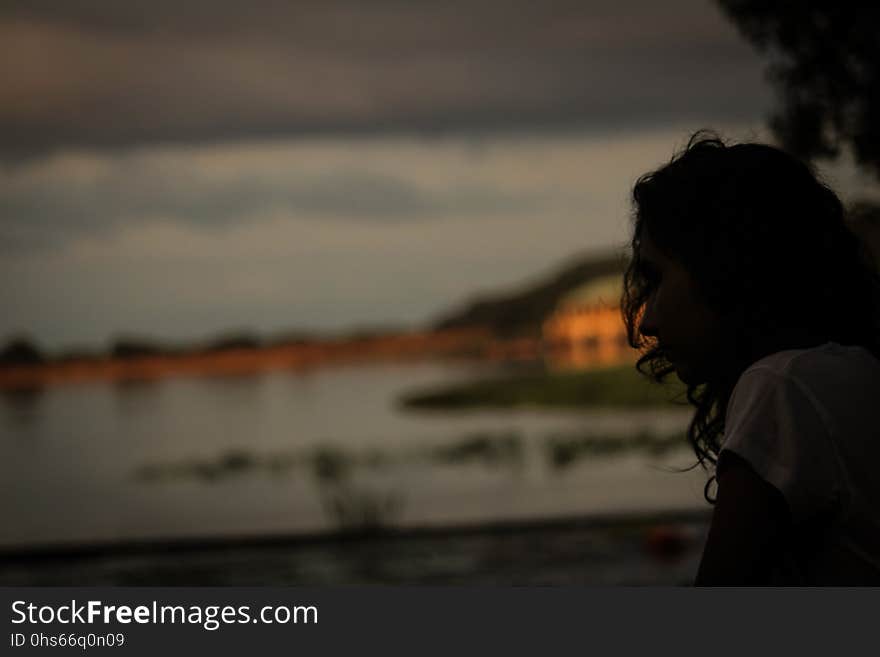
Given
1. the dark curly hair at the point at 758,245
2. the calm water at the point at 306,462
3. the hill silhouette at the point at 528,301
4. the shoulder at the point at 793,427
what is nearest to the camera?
Answer: the shoulder at the point at 793,427

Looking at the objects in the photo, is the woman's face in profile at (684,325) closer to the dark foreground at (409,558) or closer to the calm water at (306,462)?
the dark foreground at (409,558)

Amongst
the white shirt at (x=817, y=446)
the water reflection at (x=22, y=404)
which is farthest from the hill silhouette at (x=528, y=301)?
the white shirt at (x=817, y=446)

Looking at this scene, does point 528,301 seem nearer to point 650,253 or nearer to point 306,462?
point 306,462

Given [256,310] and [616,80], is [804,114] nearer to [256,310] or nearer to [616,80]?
[616,80]

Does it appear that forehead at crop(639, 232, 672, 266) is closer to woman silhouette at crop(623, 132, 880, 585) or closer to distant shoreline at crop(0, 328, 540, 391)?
woman silhouette at crop(623, 132, 880, 585)

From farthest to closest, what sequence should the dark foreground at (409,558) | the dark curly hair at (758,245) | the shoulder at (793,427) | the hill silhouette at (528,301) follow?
1. the hill silhouette at (528,301)
2. the dark foreground at (409,558)
3. the dark curly hair at (758,245)
4. the shoulder at (793,427)

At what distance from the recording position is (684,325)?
118 cm

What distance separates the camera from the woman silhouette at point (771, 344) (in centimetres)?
104

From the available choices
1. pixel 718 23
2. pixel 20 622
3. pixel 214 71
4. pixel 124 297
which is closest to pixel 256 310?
pixel 124 297

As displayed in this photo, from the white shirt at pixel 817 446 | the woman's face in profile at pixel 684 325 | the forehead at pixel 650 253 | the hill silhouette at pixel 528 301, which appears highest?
the hill silhouette at pixel 528 301

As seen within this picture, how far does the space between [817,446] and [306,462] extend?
161 inches

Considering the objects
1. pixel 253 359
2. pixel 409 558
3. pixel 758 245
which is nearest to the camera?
pixel 758 245

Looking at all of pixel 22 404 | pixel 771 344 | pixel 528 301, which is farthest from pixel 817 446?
pixel 22 404

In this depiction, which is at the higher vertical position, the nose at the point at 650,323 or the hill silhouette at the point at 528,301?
the hill silhouette at the point at 528,301
